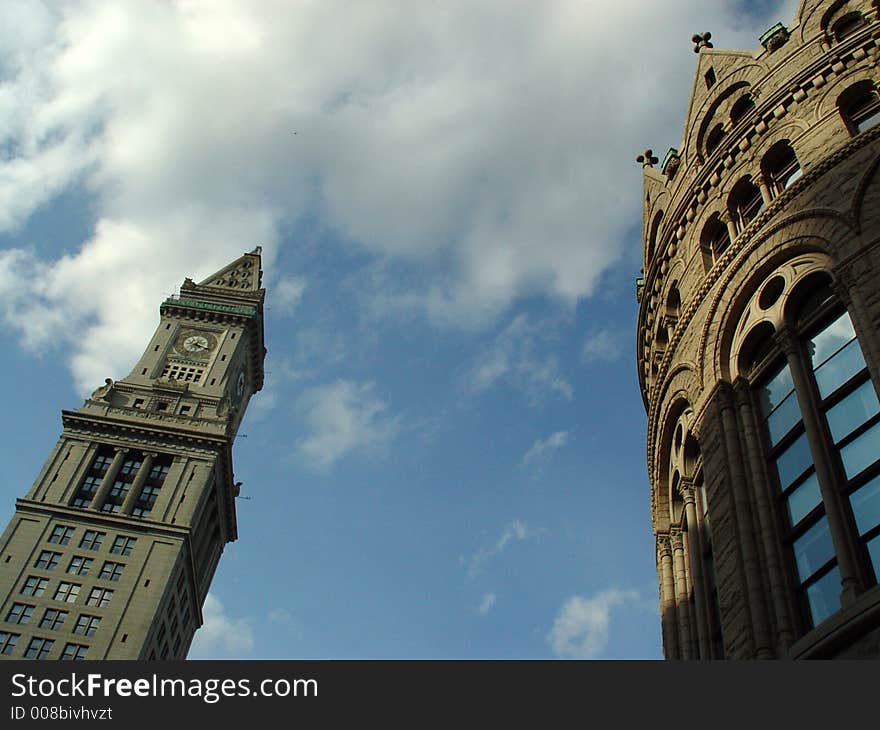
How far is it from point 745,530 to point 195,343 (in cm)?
10673

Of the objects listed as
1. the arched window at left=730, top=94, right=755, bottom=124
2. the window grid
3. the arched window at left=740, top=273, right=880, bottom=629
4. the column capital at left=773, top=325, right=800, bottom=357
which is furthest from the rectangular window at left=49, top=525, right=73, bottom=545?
the column capital at left=773, top=325, right=800, bottom=357

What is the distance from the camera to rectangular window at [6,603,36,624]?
81.6m

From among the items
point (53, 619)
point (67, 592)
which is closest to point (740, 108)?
point (53, 619)

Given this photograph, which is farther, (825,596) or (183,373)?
(183,373)

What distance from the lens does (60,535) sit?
91.9 meters

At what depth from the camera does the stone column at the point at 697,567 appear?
26.3m

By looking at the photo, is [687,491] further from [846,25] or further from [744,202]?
[846,25]

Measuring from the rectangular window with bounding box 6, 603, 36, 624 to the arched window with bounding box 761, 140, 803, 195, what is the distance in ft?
240

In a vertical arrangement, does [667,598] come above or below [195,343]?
below

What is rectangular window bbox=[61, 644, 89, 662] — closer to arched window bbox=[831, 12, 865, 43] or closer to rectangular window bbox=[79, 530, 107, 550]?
rectangular window bbox=[79, 530, 107, 550]

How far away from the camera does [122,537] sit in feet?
306

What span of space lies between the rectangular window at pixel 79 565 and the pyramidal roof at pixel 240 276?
171ft

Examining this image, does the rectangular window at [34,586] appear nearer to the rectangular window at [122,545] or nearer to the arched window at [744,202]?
the rectangular window at [122,545]

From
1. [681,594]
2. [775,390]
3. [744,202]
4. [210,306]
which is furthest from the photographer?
[210,306]
